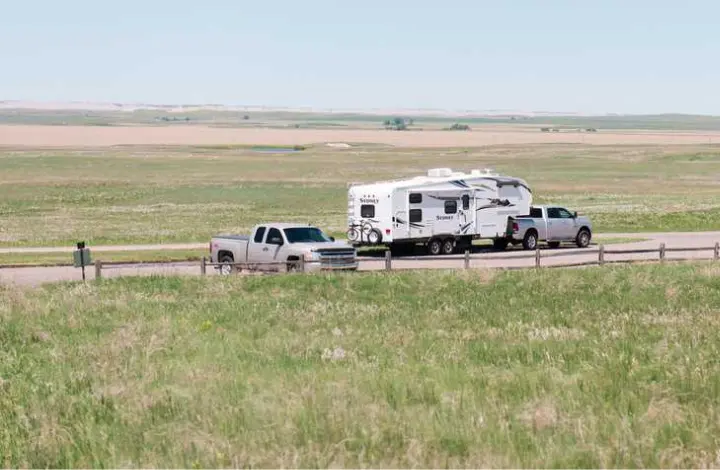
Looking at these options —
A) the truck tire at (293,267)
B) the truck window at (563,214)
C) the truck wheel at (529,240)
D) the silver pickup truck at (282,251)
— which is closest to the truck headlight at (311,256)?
the silver pickup truck at (282,251)

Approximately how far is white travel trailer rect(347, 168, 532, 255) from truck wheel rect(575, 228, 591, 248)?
8.25 ft

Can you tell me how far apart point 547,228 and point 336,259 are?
13.5 metres

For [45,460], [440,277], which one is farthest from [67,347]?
[440,277]

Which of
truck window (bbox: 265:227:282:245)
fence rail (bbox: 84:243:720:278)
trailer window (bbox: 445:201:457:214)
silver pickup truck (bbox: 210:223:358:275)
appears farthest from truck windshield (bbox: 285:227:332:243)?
trailer window (bbox: 445:201:457:214)

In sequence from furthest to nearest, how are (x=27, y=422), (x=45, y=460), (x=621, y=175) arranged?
(x=621, y=175) < (x=27, y=422) < (x=45, y=460)

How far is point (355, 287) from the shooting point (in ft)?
91.2

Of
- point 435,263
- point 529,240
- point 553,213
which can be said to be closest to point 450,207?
point 529,240

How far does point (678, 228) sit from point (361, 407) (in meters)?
40.4

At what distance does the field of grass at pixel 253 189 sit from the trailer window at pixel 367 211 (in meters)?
8.55

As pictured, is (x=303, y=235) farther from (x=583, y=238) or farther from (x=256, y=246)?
(x=583, y=238)

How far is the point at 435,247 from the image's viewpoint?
133 ft

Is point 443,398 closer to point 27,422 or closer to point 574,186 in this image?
point 27,422

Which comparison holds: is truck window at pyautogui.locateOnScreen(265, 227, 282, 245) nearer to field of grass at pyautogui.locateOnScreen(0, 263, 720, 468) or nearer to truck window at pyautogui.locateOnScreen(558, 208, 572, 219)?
field of grass at pyautogui.locateOnScreen(0, 263, 720, 468)

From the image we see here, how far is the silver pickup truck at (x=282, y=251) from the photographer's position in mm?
31547
